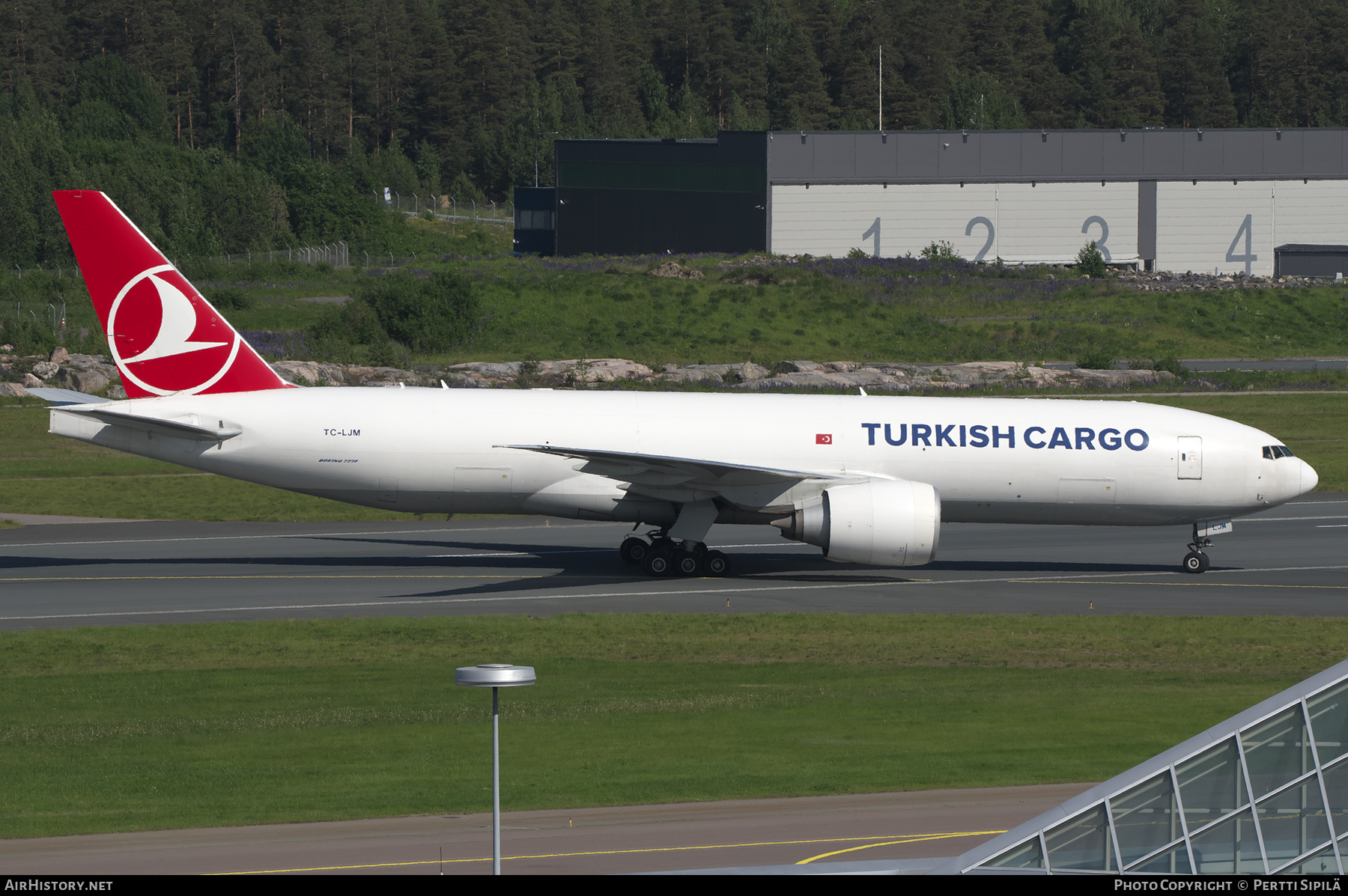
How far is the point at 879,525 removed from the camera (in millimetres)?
32594

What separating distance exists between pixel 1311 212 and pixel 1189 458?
9182 centimetres

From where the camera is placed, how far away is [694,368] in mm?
73500

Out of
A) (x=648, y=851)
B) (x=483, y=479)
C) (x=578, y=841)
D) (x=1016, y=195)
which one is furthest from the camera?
(x=1016, y=195)

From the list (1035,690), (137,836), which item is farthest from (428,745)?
(1035,690)

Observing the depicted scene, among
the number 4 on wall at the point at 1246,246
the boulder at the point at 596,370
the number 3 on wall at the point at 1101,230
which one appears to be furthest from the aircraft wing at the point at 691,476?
the number 4 on wall at the point at 1246,246

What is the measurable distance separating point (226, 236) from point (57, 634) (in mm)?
104541

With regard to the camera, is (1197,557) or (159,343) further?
(1197,557)

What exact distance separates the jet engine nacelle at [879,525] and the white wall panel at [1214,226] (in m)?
91.1

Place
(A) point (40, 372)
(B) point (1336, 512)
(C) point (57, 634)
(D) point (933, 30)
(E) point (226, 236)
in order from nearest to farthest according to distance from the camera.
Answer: (C) point (57, 634) < (B) point (1336, 512) < (A) point (40, 372) < (E) point (226, 236) < (D) point (933, 30)

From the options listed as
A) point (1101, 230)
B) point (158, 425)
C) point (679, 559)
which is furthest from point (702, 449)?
point (1101, 230)

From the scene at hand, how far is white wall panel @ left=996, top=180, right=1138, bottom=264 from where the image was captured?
11444 centimetres

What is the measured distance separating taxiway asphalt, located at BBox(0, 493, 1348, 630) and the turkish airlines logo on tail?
4618 millimetres

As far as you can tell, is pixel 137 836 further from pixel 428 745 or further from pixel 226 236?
pixel 226 236

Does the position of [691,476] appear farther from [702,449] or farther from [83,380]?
[83,380]
